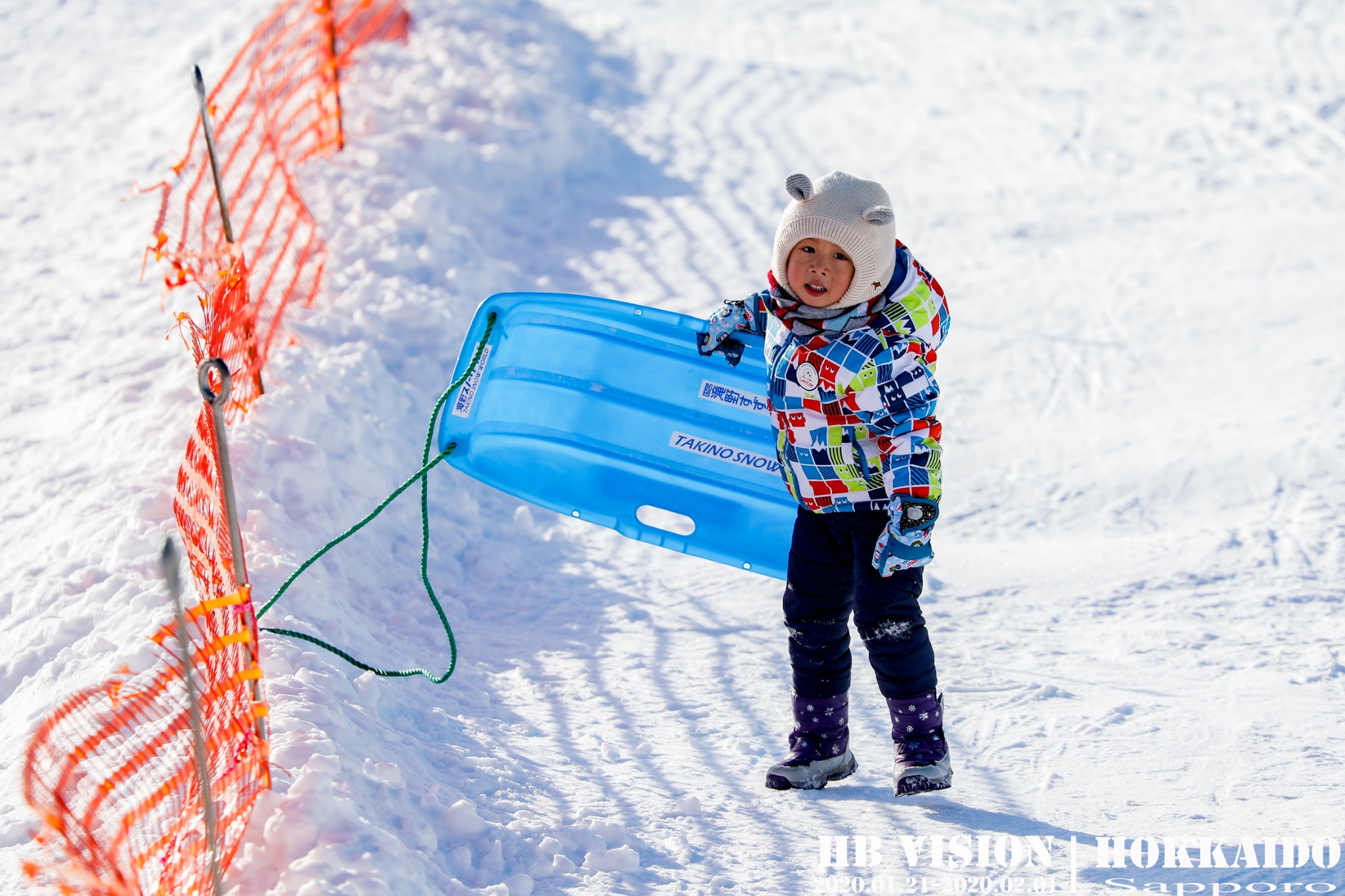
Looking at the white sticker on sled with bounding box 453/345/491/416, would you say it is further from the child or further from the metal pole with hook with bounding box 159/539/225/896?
the metal pole with hook with bounding box 159/539/225/896

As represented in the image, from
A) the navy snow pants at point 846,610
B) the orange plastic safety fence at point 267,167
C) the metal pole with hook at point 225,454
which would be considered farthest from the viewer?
the orange plastic safety fence at point 267,167

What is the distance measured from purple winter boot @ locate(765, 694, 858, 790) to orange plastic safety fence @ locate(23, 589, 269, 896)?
1.25 metres

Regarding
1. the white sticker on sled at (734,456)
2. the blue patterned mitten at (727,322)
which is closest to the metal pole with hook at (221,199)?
the white sticker on sled at (734,456)

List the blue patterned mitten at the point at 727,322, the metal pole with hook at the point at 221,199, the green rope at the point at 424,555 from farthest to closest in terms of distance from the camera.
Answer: the metal pole with hook at the point at 221,199 < the blue patterned mitten at the point at 727,322 < the green rope at the point at 424,555

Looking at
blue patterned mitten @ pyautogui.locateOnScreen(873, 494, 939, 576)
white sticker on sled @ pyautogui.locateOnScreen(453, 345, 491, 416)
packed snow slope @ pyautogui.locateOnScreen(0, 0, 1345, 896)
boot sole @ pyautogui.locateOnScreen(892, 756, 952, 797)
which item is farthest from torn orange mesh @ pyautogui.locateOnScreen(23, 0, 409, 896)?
boot sole @ pyautogui.locateOnScreen(892, 756, 952, 797)

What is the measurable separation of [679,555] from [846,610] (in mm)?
1393

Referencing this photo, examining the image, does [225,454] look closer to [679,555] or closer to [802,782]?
[802,782]

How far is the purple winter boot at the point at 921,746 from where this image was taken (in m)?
2.97

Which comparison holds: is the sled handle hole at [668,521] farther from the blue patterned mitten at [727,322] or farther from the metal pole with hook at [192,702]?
the metal pole with hook at [192,702]

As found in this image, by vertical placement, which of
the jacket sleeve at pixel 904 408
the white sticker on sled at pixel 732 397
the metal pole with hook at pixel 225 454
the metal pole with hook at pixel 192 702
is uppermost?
the white sticker on sled at pixel 732 397

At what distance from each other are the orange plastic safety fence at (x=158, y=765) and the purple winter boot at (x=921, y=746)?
1.42 meters

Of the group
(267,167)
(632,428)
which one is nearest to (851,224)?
(632,428)

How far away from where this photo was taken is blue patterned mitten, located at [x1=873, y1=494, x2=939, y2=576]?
275 centimetres

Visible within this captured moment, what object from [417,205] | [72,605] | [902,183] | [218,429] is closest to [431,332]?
[417,205]
